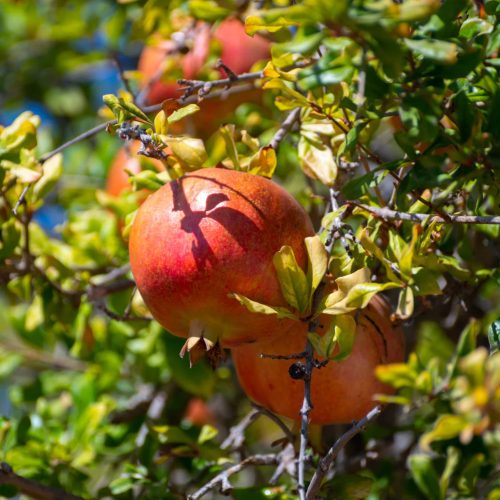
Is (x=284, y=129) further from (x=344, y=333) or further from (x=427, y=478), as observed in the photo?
(x=427, y=478)

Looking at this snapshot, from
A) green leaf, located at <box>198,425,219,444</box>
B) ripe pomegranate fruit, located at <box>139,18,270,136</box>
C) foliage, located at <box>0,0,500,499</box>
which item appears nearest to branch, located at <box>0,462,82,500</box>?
foliage, located at <box>0,0,500,499</box>

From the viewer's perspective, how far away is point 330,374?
1.10m

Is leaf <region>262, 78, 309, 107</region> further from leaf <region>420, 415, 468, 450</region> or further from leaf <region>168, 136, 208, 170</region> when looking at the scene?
leaf <region>420, 415, 468, 450</region>

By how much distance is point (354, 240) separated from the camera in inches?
40.3

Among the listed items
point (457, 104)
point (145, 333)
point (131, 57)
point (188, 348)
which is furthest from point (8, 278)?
point (131, 57)

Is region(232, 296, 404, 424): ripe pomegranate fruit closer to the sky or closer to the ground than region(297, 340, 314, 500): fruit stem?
closer to the ground

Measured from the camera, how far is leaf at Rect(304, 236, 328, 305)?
1.00m

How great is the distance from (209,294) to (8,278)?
0.61 meters

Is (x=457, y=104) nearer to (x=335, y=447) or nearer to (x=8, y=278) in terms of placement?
(x=335, y=447)

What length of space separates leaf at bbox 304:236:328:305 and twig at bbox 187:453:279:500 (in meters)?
0.29

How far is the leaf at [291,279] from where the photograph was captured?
974 millimetres

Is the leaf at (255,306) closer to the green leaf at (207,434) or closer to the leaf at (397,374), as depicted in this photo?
the leaf at (397,374)

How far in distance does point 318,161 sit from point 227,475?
0.46 metres

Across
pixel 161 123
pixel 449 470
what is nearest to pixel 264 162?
pixel 161 123
